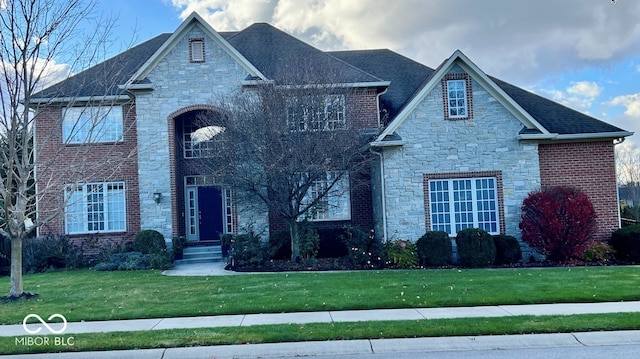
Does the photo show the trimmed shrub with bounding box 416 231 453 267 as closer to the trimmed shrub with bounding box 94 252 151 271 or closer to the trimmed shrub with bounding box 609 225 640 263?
the trimmed shrub with bounding box 609 225 640 263

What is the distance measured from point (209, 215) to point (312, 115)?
755 cm

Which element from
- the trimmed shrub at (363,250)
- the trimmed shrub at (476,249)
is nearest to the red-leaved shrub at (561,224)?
the trimmed shrub at (476,249)

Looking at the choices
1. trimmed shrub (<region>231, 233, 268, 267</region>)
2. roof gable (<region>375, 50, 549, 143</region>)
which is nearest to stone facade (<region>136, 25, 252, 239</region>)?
trimmed shrub (<region>231, 233, 268, 267</region>)

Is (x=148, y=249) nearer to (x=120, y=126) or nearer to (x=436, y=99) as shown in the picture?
(x=120, y=126)

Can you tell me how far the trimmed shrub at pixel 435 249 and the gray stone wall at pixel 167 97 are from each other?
338 inches

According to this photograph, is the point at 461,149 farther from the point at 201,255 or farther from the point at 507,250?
the point at 201,255

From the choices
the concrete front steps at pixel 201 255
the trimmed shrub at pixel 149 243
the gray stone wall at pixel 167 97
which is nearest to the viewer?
the trimmed shrub at pixel 149 243

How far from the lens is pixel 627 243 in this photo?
15.2 metres

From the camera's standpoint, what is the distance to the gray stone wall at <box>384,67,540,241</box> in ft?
52.6

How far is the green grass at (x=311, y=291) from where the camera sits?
9.12 meters

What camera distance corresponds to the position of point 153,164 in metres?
17.9

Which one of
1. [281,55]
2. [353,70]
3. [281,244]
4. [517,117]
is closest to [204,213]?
[281,244]

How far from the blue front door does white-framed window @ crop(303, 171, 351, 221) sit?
176 inches

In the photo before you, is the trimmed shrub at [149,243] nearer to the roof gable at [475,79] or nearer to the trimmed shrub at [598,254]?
the roof gable at [475,79]
